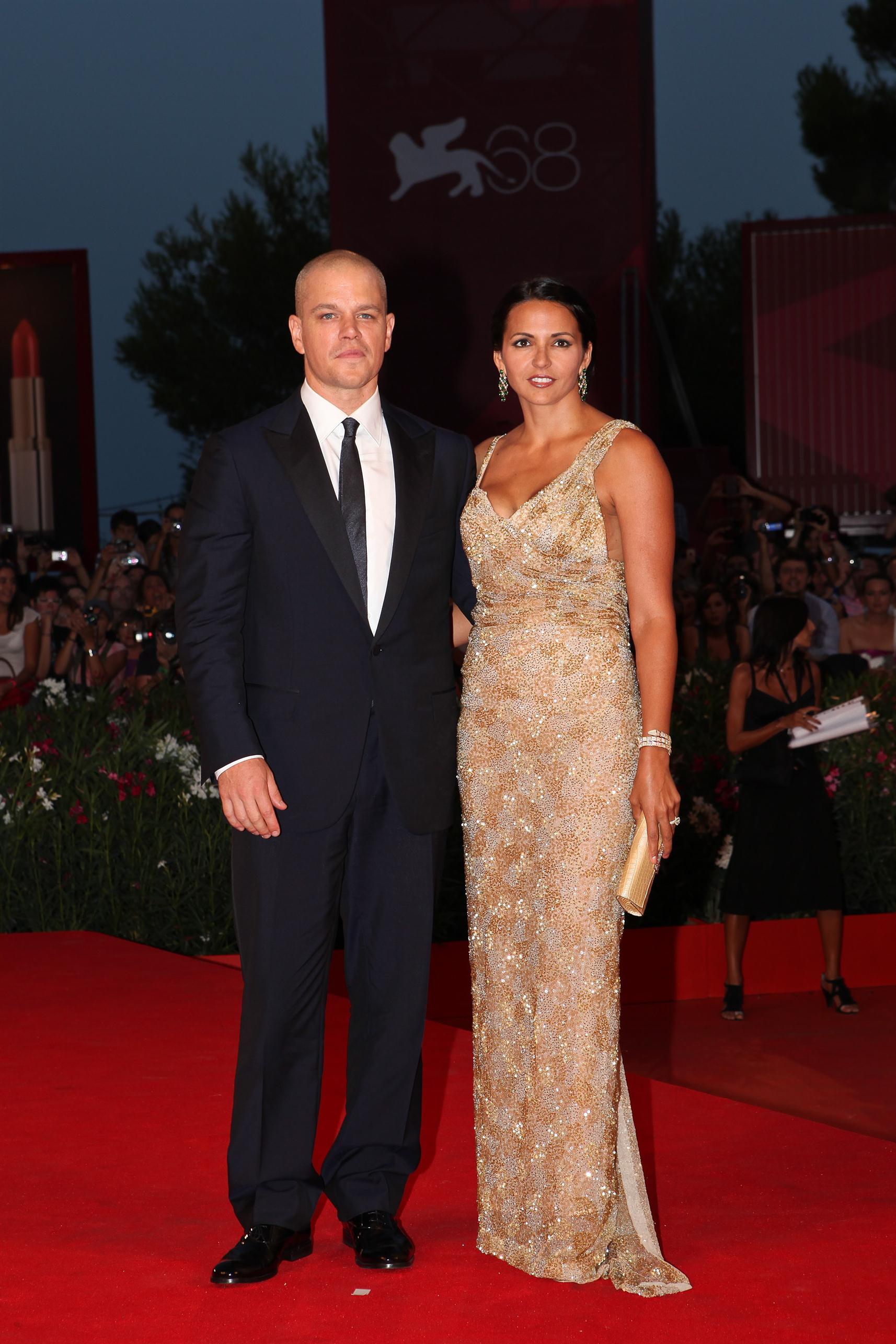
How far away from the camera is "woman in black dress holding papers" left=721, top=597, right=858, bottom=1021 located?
Result: 689cm

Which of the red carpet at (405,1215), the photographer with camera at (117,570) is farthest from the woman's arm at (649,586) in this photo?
the photographer with camera at (117,570)

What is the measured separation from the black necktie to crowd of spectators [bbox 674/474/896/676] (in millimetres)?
6048

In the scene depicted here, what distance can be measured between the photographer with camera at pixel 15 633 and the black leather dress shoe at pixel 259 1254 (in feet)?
23.1

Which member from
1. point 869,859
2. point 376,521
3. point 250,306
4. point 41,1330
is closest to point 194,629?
point 376,521

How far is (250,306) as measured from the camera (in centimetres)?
3712

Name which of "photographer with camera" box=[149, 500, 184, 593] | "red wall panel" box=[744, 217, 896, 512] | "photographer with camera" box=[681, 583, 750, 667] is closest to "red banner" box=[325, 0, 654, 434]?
"red wall panel" box=[744, 217, 896, 512]

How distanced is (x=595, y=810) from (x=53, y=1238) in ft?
4.55

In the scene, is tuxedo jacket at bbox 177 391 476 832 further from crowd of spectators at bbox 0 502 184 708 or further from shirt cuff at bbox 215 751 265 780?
crowd of spectators at bbox 0 502 184 708

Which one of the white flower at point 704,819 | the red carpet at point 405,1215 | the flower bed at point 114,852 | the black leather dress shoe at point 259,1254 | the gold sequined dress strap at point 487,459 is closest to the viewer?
the red carpet at point 405,1215

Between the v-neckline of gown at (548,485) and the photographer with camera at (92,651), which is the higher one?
the v-neckline of gown at (548,485)

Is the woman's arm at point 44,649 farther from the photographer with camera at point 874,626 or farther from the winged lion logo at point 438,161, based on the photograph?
the winged lion logo at point 438,161

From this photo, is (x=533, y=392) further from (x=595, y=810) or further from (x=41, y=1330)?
(x=41, y=1330)

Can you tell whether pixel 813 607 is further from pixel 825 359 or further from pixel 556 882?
pixel 825 359

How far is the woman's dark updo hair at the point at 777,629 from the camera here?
712 cm
